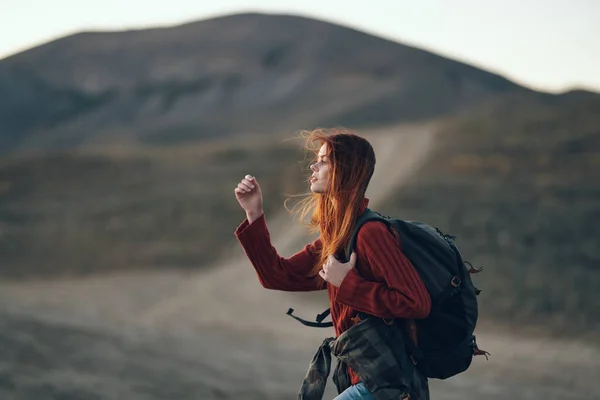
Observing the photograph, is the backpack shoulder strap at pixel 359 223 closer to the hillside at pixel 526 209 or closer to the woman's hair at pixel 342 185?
the woman's hair at pixel 342 185

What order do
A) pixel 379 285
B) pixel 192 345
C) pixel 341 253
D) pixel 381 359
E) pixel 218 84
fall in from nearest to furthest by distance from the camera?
pixel 379 285 < pixel 381 359 < pixel 341 253 < pixel 192 345 < pixel 218 84

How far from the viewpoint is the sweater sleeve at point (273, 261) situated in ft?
12.4

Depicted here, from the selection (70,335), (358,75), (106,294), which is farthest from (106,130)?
(70,335)

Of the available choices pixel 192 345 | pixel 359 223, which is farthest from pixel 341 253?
pixel 192 345

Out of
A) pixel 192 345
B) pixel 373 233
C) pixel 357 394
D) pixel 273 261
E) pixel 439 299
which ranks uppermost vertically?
pixel 192 345

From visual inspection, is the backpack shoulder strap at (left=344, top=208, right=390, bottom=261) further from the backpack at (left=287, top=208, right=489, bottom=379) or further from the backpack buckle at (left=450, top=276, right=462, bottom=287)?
the backpack buckle at (left=450, top=276, right=462, bottom=287)

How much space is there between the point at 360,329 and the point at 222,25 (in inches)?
3279

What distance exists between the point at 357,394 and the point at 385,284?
0.47m

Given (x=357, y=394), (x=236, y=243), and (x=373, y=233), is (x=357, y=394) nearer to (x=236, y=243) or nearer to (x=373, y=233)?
(x=373, y=233)

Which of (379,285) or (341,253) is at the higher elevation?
(341,253)

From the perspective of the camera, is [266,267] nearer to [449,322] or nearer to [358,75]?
[449,322]

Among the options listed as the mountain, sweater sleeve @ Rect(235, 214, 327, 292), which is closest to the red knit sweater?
sweater sleeve @ Rect(235, 214, 327, 292)

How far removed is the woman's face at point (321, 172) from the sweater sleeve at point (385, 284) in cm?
30

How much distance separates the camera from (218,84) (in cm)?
6862
